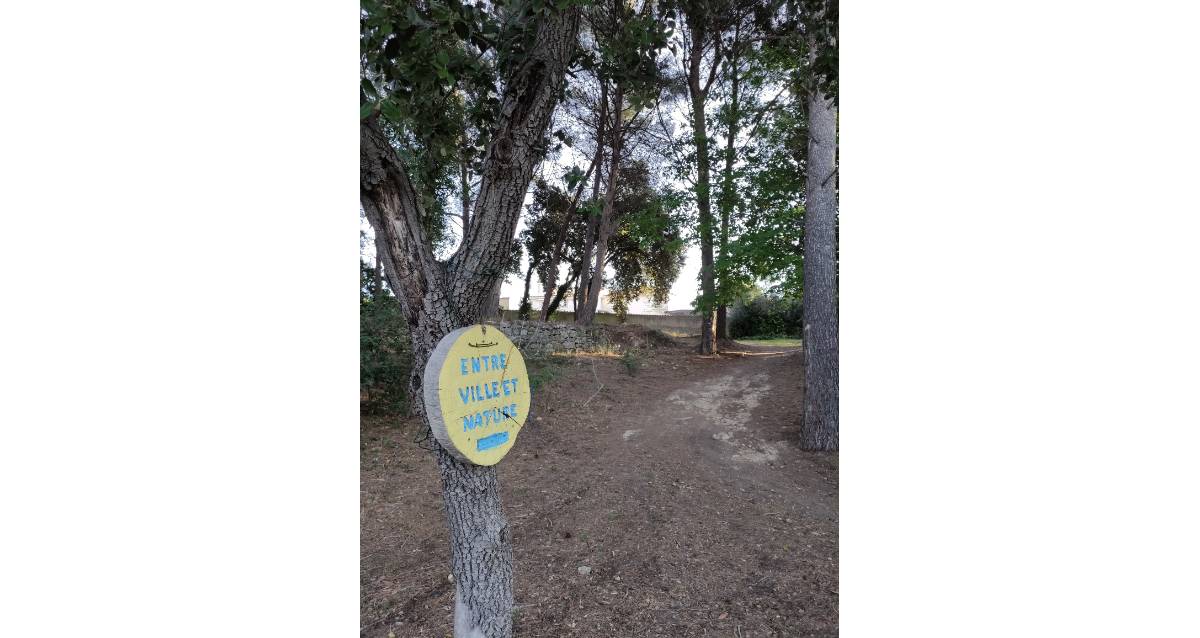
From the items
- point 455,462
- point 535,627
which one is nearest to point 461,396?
point 455,462

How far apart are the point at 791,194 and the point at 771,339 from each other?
844cm

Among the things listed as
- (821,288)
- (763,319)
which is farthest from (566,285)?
(821,288)

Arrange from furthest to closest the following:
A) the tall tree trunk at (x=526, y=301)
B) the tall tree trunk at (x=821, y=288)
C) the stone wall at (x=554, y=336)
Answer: the tall tree trunk at (x=526, y=301) → the stone wall at (x=554, y=336) → the tall tree trunk at (x=821, y=288)

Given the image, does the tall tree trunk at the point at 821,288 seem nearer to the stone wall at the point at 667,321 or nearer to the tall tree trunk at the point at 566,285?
the tall tree trunk at the point at 566,285

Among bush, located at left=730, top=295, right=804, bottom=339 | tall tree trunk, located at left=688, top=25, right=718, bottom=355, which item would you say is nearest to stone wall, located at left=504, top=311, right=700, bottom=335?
bush, located at left=730, top=295, right=804, bottom=339

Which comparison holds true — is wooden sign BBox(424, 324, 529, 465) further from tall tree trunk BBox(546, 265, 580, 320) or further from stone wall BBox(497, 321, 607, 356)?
tall tree trunk BBox(546, 265, 580, 320)

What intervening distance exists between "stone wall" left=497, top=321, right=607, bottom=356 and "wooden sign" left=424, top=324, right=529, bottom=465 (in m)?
3.81

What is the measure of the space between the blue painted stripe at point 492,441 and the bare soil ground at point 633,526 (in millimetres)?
942

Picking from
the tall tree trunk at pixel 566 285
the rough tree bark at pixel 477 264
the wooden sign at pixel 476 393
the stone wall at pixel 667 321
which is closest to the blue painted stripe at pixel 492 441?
the wooden sign at pixel 476 393

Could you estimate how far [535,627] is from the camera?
71.3 inches

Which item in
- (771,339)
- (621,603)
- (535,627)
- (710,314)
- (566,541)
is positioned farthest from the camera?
(771,339)

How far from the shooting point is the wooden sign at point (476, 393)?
1.16m

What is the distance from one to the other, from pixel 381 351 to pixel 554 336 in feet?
11.5

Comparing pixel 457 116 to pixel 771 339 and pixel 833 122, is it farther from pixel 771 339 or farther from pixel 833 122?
pixel 771 339
